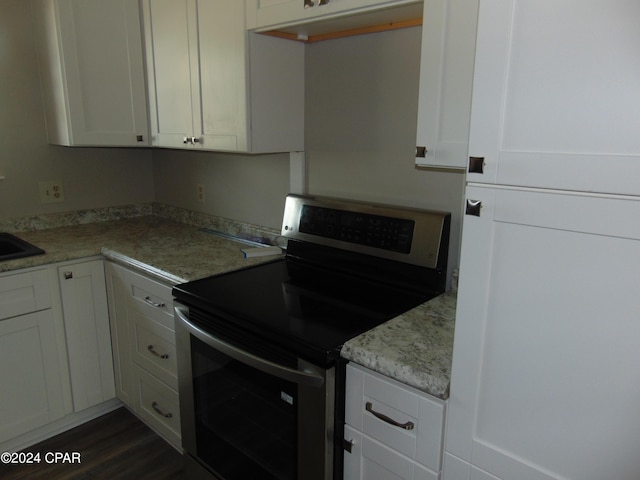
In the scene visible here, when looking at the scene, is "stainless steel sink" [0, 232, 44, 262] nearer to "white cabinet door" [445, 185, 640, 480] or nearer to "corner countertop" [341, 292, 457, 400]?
"corner countertop" [341, 292, 457, 400]

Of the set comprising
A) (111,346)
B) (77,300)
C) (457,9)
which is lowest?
(111,346)

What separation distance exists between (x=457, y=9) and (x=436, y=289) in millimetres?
837

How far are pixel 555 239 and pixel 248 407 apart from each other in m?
1.09

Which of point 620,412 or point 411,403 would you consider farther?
point 411,403

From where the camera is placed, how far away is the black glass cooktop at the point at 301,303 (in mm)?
1334

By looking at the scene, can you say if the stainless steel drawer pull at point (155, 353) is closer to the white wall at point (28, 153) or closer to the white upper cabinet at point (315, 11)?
the white wall at point (28, 153)

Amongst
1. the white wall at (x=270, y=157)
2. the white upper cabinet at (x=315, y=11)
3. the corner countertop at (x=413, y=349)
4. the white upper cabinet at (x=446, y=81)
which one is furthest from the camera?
the white wall at (x=270, y=157)

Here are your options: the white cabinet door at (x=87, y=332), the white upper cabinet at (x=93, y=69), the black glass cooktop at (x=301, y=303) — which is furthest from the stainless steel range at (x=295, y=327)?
the white upper cabinet at (x=93, y=69)

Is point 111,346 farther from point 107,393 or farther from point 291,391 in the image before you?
point 291,391

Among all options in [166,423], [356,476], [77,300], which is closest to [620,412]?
[356,476]

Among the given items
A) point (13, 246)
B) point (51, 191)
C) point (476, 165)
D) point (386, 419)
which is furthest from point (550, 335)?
point (51, 191)

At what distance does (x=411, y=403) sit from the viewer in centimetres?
116

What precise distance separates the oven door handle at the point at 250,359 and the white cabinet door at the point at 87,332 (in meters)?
0.74

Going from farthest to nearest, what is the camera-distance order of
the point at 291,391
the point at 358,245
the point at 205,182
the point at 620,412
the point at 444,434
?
the point at 205,182, the point at 358,245, the point at 291,391, the point at 444,434, the point at 620,412
